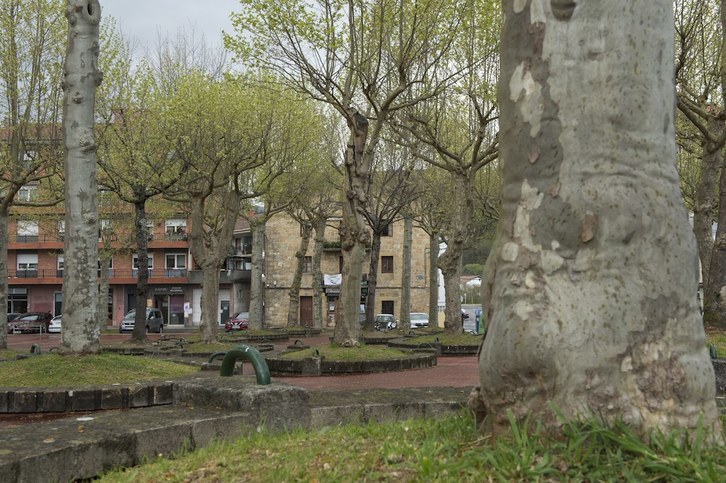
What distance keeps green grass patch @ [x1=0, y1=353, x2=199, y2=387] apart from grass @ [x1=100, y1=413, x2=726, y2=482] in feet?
18.2

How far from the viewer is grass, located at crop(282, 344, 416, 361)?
14500 millimetres

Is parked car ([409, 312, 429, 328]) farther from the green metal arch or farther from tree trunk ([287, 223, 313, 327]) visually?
the green metal arch

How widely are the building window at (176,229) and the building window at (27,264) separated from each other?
1152 centimetres

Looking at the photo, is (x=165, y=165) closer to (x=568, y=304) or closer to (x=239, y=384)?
(x=239, y=384)

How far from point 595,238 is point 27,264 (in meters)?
67.0

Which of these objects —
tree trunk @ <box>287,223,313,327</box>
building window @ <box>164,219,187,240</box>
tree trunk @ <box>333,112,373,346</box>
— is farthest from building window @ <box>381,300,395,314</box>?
tree trunk @ <box>333,112,373,346</box>

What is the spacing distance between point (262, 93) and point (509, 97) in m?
22.2

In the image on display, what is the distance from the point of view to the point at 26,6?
1995 centimetres

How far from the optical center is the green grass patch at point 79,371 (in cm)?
870

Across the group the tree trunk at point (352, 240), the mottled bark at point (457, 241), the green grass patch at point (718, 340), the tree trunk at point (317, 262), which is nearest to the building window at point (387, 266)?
the tree trunk at point (317, 262)

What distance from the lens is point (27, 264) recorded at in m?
63.2

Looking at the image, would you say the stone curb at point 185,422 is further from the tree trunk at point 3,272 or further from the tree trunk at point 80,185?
the tree trunk at point 3,272

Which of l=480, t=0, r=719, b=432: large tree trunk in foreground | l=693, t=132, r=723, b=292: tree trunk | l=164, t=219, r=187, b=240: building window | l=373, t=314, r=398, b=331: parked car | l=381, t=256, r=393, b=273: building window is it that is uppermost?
l=164, t=219, r=187, b=240: building window

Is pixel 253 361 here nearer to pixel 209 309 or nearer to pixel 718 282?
pixel 718 282
